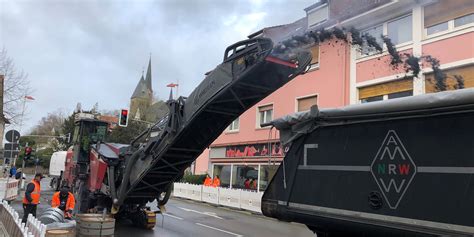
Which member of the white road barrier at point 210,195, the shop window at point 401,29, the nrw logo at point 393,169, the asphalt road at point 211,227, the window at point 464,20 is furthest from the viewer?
the white road barrier at point 210,195

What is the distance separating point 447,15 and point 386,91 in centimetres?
345

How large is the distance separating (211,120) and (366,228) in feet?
14.8

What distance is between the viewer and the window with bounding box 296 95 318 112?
1964cm

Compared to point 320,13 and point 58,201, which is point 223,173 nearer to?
point 320,13

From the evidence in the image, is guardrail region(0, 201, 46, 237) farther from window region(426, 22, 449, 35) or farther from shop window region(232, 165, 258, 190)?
→ shop window region(232, 165, 258, 190)

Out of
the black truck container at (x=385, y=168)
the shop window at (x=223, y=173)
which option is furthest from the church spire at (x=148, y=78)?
the black truck container at (x=385, y=168)

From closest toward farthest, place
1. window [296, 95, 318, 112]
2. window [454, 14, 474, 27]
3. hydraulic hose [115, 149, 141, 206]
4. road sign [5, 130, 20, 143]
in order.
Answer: hydraulic hose [115, 149, 141, 206] < window [454, 14, 474, 27] < road sign [5, 130, 20, 143] < window [296, 95, 318, 112]

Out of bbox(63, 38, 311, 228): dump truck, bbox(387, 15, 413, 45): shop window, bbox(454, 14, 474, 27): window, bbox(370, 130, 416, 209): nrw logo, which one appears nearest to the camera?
bbox(370, 130, 416, 209): nrw logo

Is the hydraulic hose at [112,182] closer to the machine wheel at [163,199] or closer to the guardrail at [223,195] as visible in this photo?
the machine wheel at [163,199]

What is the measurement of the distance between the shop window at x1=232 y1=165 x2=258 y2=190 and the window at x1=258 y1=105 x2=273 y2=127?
2861 millimetres

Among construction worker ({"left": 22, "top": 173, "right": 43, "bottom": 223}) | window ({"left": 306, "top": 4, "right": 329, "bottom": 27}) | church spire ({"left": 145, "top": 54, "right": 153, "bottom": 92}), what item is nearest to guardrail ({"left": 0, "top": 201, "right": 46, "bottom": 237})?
construction worker ({"left": 22, "top": 173, "right": 43, "bottom": 223})

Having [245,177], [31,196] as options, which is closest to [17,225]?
[31,196]

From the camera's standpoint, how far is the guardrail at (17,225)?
19.8 feet

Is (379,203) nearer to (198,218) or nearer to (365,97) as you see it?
(198,218)
